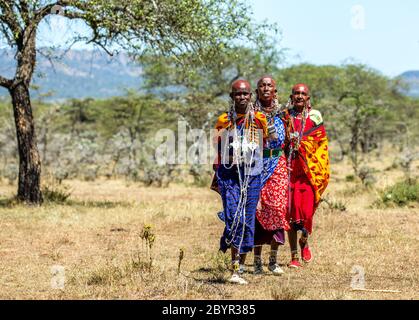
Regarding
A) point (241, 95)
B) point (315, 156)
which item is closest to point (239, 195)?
point (241, 95)

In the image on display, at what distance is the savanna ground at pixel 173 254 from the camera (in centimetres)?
574

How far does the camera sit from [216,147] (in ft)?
20.8

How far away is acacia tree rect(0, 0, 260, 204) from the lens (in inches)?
461

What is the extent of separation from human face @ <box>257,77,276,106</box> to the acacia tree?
5.31 metres

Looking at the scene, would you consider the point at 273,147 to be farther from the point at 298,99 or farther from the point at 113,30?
the point at 113,30

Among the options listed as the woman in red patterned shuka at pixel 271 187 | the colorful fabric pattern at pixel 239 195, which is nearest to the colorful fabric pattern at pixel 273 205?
the woman in red patterned shuka at pixel 271 187

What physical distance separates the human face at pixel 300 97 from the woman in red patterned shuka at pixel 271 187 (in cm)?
52

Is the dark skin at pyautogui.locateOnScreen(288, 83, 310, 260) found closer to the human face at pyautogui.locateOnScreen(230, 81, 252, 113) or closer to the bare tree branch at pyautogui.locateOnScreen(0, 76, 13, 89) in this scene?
the human face at pyautogui.locateOnScreen(230, 81, 252, 113)

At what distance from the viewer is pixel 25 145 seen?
12367 mm

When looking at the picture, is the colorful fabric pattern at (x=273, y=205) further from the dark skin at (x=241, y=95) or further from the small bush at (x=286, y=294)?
the small bush at (x=286, y=294)

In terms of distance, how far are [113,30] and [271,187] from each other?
20.6ft

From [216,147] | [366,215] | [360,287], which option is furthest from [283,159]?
[366,215]

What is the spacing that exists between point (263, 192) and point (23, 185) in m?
6.88

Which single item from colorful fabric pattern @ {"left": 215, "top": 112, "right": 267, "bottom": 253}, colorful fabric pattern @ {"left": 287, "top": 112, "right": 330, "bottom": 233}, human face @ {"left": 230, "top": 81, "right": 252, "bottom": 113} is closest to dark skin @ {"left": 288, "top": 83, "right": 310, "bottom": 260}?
colorful fabric pattern @ {"left": 287, "top": 112, "right": 330, "bottom": 233}
